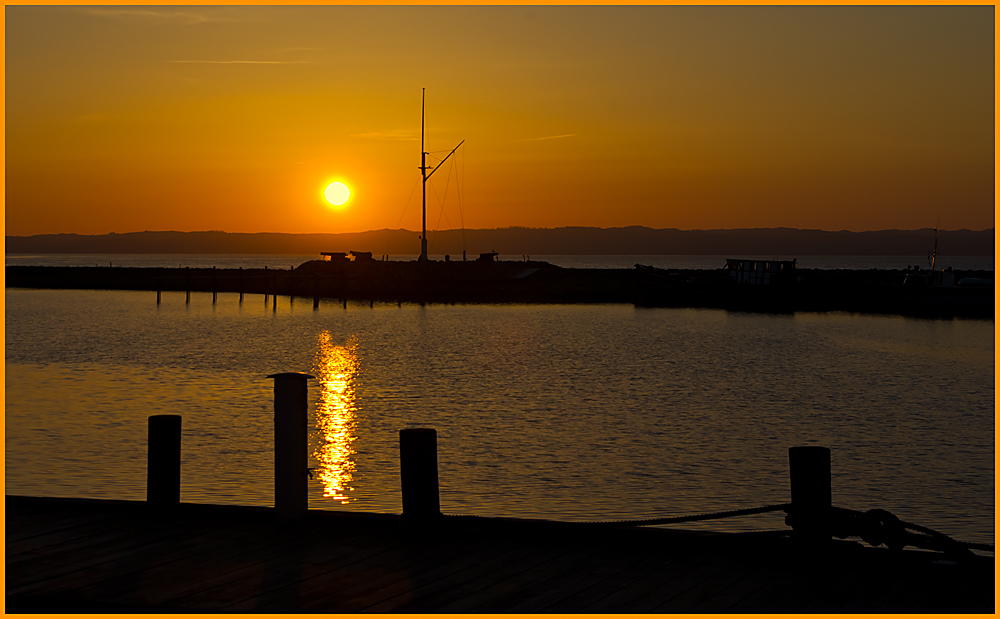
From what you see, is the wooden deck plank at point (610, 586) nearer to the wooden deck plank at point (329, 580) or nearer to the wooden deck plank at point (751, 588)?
the wooden deck plank at point (751, 588)

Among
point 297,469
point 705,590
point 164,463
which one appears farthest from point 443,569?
point 164,463

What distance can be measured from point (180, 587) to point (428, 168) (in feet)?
295

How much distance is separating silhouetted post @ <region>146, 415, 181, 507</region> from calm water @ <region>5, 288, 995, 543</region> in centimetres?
559

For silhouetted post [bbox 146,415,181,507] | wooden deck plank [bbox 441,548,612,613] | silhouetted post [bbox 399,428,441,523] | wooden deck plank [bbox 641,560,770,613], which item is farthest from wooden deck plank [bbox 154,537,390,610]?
wooden deck plank [bbox 641,560,770,613]

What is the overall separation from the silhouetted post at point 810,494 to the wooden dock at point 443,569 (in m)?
0.16

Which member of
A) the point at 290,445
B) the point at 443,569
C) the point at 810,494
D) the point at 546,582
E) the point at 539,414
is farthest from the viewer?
the point at 539,414

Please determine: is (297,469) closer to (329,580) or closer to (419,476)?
(419,476)

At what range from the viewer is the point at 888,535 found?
7.27 metres

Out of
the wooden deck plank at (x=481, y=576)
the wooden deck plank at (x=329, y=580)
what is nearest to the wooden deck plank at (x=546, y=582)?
the wooden deck plank at (x=481, y=576)

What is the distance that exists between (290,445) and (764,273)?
78385 mm

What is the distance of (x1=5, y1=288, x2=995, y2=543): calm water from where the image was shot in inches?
627

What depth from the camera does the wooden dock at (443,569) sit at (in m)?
6.54

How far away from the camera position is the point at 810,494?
7656mm

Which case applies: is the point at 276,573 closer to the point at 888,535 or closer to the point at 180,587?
the point at 180,587
